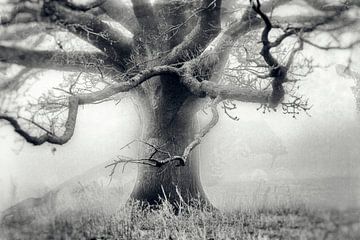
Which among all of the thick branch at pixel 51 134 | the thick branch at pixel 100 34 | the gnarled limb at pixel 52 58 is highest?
the thick branch at pixel 100 34

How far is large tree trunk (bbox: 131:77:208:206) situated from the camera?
9602 mm

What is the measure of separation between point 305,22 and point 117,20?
4.62m

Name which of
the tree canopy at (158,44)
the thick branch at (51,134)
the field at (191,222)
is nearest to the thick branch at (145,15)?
the tree canopy at (158,44)

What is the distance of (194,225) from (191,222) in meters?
0.19

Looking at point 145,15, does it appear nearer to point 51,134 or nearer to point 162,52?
point 162,52

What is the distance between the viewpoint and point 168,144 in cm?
976

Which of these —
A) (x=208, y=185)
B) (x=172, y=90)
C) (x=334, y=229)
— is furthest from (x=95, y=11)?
(x=208, y=185)

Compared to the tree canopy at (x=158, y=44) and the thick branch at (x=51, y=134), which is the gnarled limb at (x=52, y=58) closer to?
the tree canopy at (x=158, y=44)

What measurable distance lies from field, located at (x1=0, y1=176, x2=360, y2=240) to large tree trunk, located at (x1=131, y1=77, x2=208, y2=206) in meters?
0.99

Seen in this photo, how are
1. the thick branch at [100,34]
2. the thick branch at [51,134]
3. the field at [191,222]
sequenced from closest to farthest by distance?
1. the field at [191,222]
2. the thick branch at [51,134]
3. the thick branch at [100,34]

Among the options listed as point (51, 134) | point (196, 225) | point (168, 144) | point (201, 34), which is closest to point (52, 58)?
point (51, 134)

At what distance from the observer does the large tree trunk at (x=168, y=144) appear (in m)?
9.60

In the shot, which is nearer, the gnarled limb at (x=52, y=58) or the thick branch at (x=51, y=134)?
the thick branch at (x=51, y=134)

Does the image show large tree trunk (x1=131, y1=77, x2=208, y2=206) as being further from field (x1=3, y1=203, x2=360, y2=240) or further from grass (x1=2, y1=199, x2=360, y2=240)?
grass (x1=2, y1=199, x2=360, y2=240)
